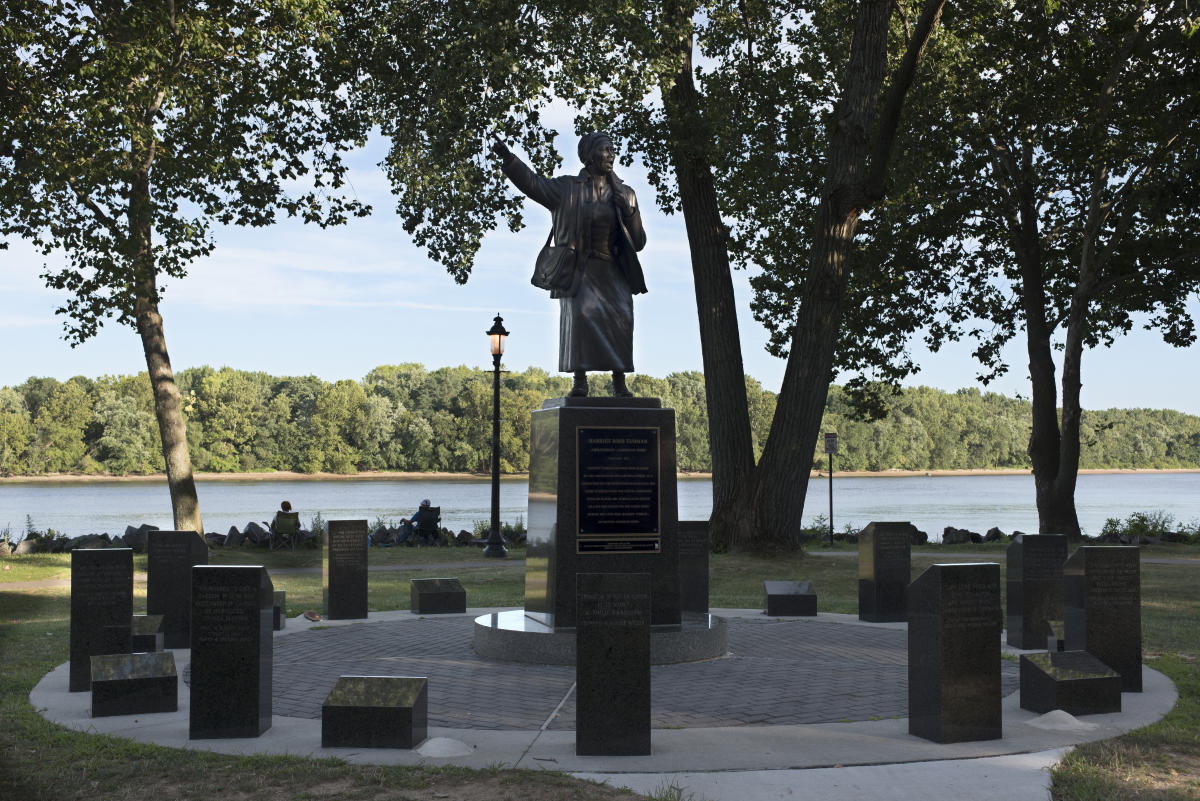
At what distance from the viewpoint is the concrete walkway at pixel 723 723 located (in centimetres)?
575

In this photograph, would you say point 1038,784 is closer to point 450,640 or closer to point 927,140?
point 450,640

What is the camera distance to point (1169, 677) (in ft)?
29.2

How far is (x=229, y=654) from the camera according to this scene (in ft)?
22.0

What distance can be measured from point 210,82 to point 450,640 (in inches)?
611

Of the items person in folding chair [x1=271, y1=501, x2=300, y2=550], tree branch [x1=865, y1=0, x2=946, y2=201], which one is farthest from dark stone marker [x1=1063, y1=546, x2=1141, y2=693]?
person in folding chair [x1=271, y1=501, x2=300, y2=550]

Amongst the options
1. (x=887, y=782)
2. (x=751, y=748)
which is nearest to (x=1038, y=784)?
(x=887, y=782)

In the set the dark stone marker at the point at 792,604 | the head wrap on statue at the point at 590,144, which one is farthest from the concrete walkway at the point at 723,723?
the head wrap on statue at the point at 590,144

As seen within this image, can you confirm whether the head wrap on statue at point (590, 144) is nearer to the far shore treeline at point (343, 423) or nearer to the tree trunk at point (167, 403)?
the tree trunk at point (167, 403)

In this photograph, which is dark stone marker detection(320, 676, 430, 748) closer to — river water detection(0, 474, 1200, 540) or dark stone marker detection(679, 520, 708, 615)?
dark stone marker detection(679, 520, 708, 615)

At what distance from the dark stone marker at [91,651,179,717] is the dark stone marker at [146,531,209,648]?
10.3 ft

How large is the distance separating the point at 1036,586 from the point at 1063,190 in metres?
19.1

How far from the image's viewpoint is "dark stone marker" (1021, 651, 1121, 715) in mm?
7289

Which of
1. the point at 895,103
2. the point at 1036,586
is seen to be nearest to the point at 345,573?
the point at 1036,586

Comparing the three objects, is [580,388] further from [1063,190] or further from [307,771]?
[1063,190]
